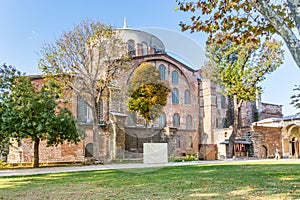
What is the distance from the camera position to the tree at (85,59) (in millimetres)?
21062

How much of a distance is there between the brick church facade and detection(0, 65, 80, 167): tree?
4971 millimetres

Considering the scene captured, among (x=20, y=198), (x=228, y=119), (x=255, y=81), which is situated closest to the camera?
(x=20, y=198)

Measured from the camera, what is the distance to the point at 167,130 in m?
29.6

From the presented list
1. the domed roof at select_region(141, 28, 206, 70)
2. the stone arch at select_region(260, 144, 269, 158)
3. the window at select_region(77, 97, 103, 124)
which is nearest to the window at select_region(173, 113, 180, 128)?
the window at select_region(77, 97, 103, 124)

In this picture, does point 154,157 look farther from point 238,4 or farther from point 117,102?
point 238,4

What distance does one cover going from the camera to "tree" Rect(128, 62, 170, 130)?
21.9 metres

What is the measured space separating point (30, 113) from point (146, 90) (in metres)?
7.81

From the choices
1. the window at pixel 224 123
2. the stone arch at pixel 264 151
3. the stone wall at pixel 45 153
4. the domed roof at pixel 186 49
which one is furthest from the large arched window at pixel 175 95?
the window at pixel 224 123

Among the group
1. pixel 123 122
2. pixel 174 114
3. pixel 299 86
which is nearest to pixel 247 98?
pixel 174 114

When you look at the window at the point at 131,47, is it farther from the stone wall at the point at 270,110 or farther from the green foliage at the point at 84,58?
the stone wall at the point at 270,110

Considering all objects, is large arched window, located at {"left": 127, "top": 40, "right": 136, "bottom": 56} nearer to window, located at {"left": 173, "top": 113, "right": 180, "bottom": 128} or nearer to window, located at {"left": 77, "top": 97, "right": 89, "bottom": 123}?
window, located at {"left": 77, "top": 97, "right": 89, "bottom": 123}

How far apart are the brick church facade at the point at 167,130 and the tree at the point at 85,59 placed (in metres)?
1.77

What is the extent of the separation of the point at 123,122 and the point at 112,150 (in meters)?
2.69

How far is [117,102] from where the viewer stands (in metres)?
25.1
